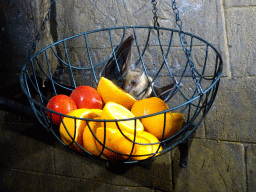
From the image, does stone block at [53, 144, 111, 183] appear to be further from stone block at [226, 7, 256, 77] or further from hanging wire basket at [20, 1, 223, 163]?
stone block at [226, 7, 256, 77]

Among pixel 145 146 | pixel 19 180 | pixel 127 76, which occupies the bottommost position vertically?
pixel 19 180

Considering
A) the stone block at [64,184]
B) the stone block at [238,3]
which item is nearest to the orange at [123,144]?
the stone block at [238,3]

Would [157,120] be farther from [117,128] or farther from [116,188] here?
[116,188]

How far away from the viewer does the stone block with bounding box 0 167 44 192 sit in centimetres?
160

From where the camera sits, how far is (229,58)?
1060mm

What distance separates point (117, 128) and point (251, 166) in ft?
2.58

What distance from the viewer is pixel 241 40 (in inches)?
40.9

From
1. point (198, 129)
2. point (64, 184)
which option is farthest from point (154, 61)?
point (64, 184)

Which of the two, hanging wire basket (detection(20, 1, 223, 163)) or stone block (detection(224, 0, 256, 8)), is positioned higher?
stone block (detection(224, 0, 256, 8))

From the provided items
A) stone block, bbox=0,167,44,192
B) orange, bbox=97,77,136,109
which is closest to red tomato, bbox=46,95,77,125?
orange, bbox=97,77,136,109

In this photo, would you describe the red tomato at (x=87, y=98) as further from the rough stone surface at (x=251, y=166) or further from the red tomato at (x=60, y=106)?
the rough stone surface at (x=251, y=166)

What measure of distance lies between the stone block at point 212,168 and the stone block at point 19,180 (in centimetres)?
92

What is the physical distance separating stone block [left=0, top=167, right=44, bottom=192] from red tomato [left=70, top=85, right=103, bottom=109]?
99 cm

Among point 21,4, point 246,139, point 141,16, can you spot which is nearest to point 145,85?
point 141,16
